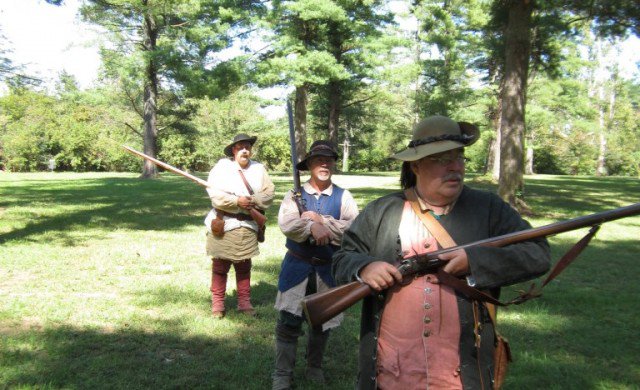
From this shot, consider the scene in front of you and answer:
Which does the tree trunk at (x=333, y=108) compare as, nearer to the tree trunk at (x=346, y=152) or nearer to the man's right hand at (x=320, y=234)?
the tree trunk at (x=346, y=152)

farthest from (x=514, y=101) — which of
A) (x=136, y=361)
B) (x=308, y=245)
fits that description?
(x=136, y=361)

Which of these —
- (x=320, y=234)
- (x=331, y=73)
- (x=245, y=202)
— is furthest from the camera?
(x=331, y=73)

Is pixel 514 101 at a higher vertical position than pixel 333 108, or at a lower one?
lower

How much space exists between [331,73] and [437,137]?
26744mm

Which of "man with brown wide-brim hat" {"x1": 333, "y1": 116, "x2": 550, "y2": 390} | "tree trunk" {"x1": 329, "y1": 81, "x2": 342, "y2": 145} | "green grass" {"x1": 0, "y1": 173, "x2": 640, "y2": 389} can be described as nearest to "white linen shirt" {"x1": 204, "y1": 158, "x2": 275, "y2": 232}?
"green grass" {"x1": 0, "y1": 173, "x2": 640, "y2": 389}

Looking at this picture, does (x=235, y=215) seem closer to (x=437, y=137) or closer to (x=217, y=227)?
(x=217, y=227)

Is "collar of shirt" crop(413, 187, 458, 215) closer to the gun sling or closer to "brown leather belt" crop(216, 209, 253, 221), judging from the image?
the gun sling

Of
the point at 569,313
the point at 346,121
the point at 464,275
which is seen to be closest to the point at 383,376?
A: the point at 464,275

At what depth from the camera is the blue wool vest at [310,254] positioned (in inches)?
183

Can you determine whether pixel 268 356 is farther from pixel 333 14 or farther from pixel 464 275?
pixel 333 14

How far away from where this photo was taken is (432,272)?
256 cm

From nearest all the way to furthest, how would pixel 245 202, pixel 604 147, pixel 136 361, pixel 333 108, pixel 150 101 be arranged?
pixel 136 361 → pixel 245 202 → pixel 150 101 → pixel 333 108 → pixel 604 147

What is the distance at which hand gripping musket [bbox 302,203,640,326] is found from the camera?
2.47 metres

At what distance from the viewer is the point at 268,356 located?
5.48 metres
